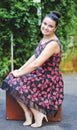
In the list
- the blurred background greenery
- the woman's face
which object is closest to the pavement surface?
the woman's face

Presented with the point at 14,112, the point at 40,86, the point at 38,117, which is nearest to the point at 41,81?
the point at 40,86

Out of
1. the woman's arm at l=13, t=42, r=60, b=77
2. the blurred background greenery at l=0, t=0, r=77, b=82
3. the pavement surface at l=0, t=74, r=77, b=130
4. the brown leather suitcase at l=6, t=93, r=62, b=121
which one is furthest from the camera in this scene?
the blurred background greenery at l=0, t=0, r=77, b=82

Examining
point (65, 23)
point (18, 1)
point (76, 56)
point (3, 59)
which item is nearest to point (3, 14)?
point (18, 1)

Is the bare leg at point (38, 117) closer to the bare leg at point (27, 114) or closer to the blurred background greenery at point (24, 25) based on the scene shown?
the bare leg at point (27, 114)

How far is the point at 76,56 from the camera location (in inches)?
320

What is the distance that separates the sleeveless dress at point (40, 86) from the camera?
13.4 feet

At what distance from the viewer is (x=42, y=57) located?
3.99m

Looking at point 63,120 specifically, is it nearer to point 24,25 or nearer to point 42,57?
point 42,57

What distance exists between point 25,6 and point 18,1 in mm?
164

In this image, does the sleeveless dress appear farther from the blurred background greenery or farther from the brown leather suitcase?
the blurred background greenery

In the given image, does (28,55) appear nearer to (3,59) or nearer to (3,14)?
(3,59)

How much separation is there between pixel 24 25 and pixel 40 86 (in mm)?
2638

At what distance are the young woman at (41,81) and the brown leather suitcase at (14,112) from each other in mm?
147

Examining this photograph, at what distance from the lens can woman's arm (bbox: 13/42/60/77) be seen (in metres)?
4.00
